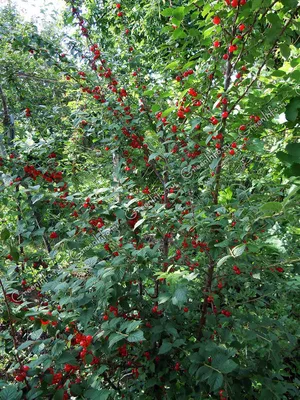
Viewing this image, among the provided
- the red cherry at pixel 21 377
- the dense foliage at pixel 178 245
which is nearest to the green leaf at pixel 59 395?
the dense foliage at pixel 178 245

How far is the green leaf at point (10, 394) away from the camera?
3.18ft

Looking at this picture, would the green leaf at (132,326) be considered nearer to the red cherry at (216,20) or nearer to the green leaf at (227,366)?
the green leaf at (227,366)

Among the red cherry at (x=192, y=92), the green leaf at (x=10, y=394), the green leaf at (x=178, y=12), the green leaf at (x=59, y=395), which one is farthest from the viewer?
the red cherry at (x=192, y=92)

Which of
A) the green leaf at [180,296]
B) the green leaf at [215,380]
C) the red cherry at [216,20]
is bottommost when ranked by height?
the green leaf at [215,380]

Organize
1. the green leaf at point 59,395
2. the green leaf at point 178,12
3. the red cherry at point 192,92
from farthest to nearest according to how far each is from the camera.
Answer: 1. the red cherry at point 192,92
2. the green leaf at point 178,12
3. the green leaf at point 59,395

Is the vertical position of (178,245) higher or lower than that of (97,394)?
higher

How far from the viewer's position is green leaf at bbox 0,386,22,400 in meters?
0.97

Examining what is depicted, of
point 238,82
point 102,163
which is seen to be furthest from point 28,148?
point 238,82

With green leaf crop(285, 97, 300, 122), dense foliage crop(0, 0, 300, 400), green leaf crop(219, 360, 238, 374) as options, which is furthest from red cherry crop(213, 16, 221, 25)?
green leaf crop(219, 360, 238, 374)

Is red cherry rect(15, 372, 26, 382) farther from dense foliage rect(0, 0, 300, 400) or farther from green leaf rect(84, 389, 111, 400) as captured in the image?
green leaf rect(84, 389, 111, 400)

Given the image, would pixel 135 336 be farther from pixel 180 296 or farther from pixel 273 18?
pixel 273 18

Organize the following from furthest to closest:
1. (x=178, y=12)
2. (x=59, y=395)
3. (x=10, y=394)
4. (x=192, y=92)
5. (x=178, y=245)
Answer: (x=178, y=245) → (x=192, y=92) → (x=178, y=12) → (x=59, y=395) → (x=10, y=394)

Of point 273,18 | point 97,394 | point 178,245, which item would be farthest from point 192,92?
point 97,394

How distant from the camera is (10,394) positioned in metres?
0.98
